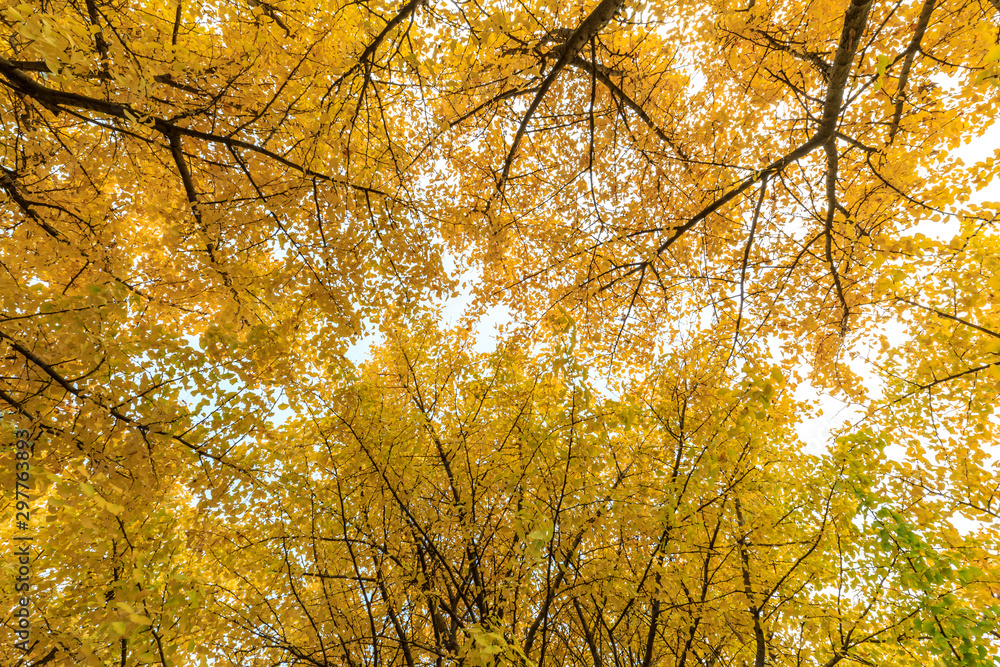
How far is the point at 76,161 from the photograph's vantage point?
147 inches

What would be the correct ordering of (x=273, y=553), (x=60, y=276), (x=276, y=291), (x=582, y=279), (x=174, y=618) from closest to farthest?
(x=174, y=618) < (x=273, y=553) < (x=276, y=291) < (x=60, y=276) < (x=582, y=279)

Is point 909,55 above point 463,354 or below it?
above

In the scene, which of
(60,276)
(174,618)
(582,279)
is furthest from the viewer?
(582,279)

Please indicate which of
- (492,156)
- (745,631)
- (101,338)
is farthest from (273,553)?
(492,156)

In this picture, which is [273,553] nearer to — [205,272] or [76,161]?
[205,272]

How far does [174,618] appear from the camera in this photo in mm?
2652

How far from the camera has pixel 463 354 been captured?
5.43 m

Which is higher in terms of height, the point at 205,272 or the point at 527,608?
the point at 205,272

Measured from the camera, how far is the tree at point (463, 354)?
9.37 ft

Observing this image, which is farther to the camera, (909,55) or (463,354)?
(463,354)

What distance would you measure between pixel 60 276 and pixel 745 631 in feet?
29.1

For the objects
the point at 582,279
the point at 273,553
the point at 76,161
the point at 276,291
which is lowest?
the point at 273,553

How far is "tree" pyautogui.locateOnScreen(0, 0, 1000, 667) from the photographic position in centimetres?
286

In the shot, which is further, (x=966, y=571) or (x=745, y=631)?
(x=745, y=631)
